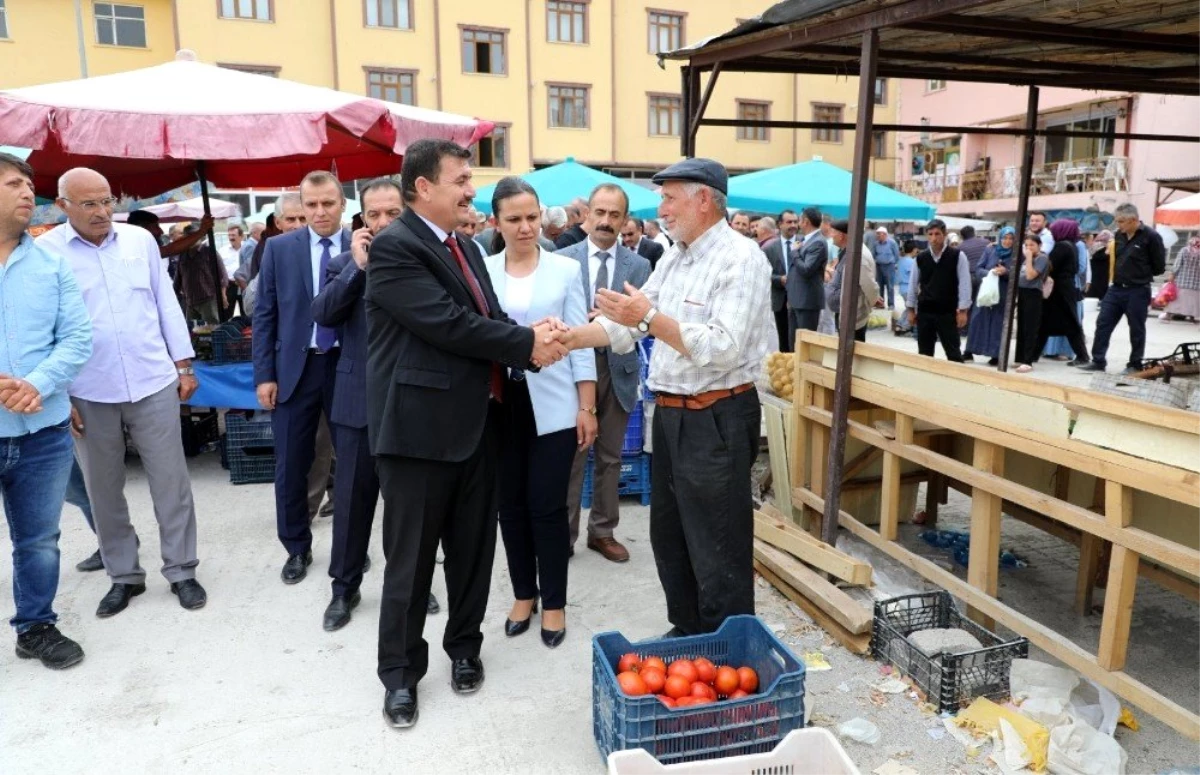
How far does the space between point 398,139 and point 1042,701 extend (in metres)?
4.90

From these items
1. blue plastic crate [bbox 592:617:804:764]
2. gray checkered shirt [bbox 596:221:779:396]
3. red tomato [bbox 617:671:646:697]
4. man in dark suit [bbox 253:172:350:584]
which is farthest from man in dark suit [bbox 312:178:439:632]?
red tomato [bbox 617:671:646:697]

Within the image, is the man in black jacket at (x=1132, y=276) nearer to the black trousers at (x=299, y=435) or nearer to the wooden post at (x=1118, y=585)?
the wooden post at (x=1118, y=585)

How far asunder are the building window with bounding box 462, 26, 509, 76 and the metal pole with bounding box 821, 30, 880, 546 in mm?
24928

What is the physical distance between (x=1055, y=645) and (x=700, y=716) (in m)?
1.47

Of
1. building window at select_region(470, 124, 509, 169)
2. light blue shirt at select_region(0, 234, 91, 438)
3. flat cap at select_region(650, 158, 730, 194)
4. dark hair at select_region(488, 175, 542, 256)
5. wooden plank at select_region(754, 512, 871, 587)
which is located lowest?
wooden plank at select_region(754, 512, 871, 587)

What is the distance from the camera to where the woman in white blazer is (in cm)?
355

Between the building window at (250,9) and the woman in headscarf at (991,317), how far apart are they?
21861 mm

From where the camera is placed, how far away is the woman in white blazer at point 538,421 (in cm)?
355

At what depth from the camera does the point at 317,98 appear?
545cm

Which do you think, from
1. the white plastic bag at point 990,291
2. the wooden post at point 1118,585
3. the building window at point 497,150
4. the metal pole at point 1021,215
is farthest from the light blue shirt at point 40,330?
the building window at point 497,150

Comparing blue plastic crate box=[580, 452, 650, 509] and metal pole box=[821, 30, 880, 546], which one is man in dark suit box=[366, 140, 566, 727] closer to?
metal pole box=[821, 30, 880, 546]

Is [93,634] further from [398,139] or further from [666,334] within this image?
[398,139]

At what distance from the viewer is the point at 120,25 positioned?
25375 millimetres

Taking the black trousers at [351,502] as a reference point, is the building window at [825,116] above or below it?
above
